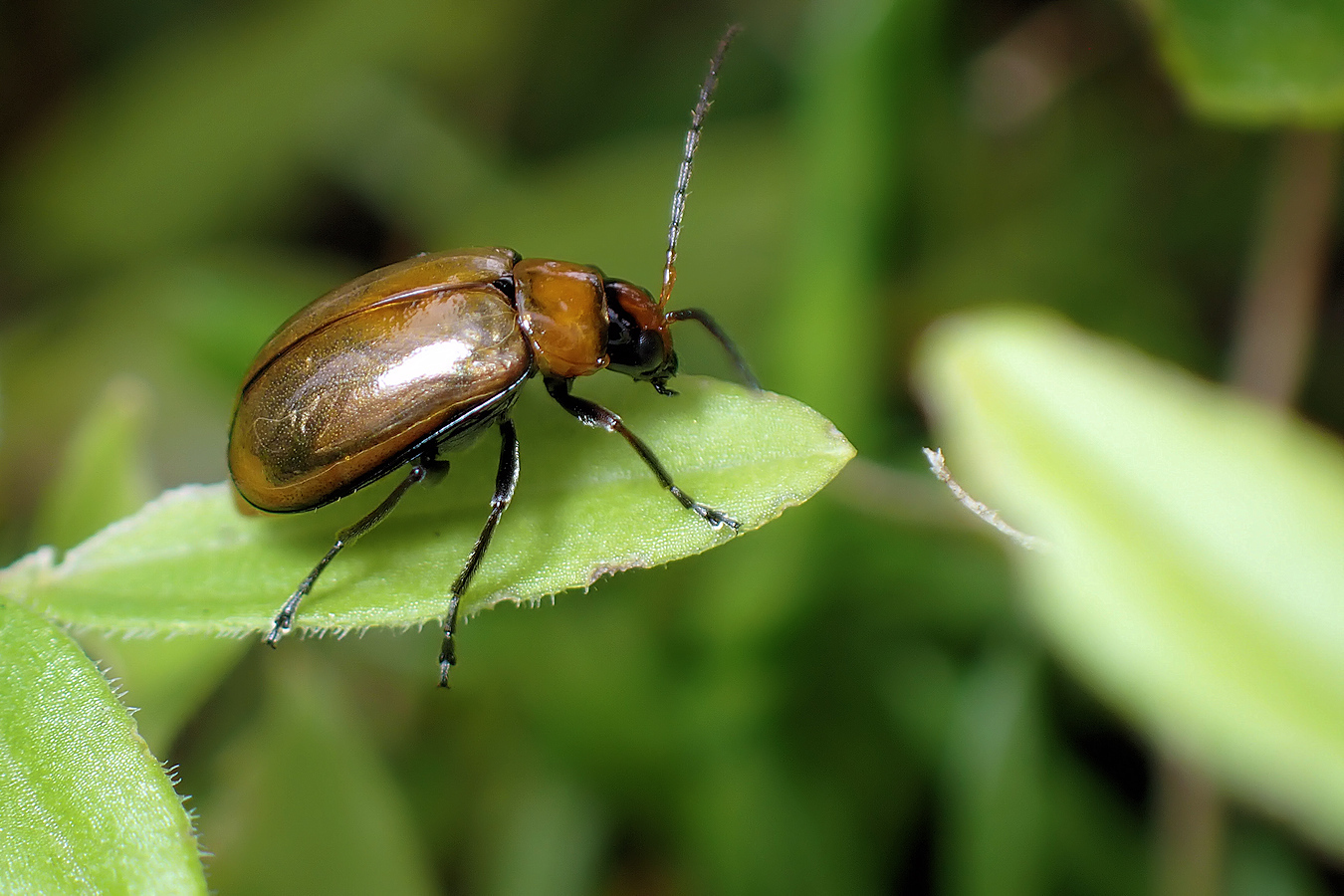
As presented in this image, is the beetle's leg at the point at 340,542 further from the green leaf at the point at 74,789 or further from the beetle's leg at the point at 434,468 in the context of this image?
the green leaf at the point at 74,789

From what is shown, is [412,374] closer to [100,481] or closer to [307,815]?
[100,481]

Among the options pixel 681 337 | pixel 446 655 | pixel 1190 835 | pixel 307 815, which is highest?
pixel 681 337

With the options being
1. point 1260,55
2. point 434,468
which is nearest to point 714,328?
point 434,468

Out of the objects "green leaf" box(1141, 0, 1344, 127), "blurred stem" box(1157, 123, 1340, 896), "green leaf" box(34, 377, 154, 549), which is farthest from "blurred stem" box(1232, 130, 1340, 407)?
"green leaf" box(34, 377, 154, 549)

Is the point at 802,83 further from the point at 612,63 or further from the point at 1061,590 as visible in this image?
the point at 1061,590

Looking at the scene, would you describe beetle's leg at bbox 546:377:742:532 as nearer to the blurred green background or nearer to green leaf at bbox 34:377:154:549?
the blurred green background

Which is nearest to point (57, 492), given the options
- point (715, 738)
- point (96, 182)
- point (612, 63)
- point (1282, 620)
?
point (715, 738)

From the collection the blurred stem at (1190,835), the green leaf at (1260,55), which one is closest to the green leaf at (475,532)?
the green leaf at (1260,55)
